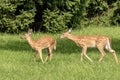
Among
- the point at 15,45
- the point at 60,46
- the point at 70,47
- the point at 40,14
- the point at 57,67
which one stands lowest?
the point at 40,14

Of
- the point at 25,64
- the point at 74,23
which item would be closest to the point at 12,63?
the point at 25,64

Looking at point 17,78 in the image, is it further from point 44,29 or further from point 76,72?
point 44,29

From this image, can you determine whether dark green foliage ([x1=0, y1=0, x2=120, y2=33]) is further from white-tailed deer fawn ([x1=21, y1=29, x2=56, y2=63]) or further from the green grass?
white-tailed deer fawn ([x1=21, y1=29, x2=56, y2=63])

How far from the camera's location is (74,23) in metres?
30.5

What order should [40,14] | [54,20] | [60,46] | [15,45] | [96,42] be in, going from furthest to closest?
[40,14], [54,20], [15,45], [60,46], [96,42]

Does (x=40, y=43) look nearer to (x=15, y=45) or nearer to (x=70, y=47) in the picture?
(x=70, y=47)

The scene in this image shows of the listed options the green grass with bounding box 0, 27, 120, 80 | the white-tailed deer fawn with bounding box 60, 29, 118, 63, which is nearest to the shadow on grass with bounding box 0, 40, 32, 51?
the green grass with bounding box 0, 27, 120, 80

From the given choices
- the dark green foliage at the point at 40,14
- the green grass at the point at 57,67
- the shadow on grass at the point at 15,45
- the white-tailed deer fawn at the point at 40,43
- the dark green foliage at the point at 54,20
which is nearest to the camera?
the green grass at the point at 57,67

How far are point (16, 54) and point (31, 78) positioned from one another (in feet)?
17.0

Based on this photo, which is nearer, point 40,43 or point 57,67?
point 57,67

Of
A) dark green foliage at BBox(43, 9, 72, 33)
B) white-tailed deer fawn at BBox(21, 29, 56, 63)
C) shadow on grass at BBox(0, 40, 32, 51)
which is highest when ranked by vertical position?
white-tailed deer fawn at BBox(21, 29, 56, 63)

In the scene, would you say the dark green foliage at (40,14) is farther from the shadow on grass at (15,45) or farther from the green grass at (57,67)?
the green grass at (57,67)

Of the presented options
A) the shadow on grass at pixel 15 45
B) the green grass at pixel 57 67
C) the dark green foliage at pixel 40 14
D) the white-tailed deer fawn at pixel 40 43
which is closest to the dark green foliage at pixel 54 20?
the dark green foliage at pixel 40 14

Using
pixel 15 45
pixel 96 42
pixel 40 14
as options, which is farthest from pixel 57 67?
pixel 40 14
